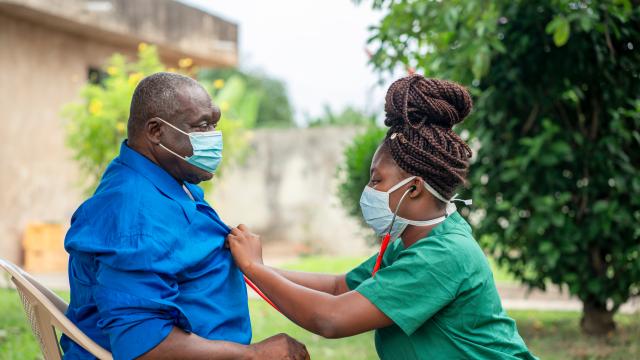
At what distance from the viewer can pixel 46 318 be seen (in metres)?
2.45

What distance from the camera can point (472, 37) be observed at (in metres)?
5.06

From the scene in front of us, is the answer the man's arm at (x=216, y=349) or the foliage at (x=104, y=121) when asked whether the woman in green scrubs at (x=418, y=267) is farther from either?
the foliage at (x=104, y=121)

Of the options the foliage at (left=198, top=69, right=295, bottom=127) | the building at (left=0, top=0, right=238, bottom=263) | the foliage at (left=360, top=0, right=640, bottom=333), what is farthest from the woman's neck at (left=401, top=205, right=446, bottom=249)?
the foliage at (left=198, top=69, right=295, bottom=127)

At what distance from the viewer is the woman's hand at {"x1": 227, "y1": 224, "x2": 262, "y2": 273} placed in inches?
99.7

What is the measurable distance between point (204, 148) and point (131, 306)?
582 mm

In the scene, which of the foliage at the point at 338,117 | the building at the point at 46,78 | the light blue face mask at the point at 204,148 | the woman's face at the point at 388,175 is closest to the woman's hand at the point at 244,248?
the light blue face mask at the point at 204,148

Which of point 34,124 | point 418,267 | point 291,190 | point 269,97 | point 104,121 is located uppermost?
point 418,267

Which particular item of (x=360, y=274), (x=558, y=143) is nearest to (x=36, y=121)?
(x=558, y=143)

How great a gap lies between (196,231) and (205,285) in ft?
0.55

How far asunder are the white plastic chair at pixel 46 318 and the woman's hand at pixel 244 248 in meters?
0.49

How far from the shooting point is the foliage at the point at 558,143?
5.89m

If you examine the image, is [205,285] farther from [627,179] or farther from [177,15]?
[177,15]

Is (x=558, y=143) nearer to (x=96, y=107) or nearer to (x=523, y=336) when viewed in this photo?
(x=523, y=336)

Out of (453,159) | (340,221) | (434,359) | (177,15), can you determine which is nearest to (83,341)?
(434,359)
